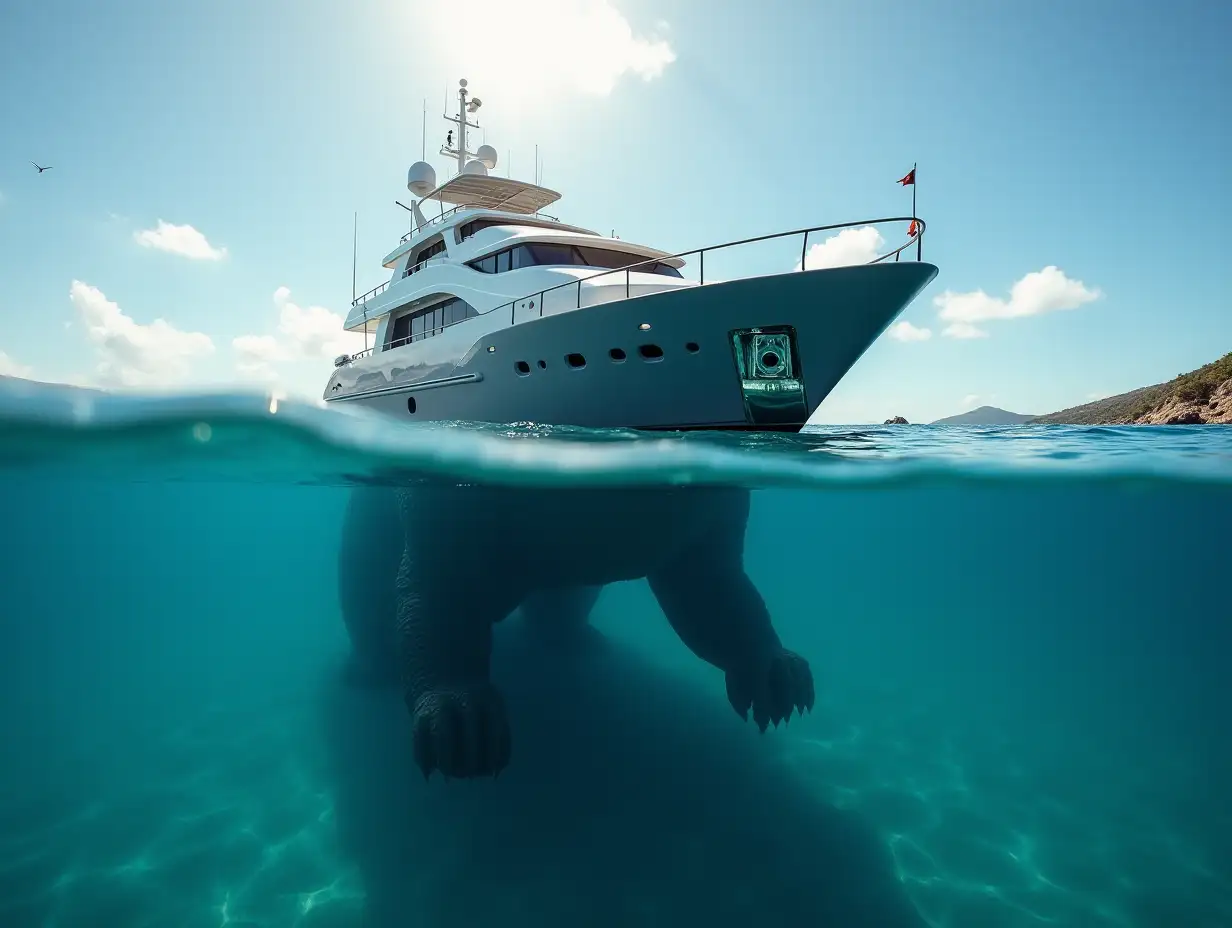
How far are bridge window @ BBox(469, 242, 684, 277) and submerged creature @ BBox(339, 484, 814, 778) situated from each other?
16.7ft

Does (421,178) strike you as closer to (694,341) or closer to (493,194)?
(493,194)

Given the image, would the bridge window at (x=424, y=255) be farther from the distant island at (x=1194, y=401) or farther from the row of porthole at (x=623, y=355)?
the distant island at (x=1194, y=401)

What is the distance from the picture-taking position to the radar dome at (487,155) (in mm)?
17391

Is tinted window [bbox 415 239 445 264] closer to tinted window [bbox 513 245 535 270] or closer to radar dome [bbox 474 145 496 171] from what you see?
tinted window [bbox 513 245 535 270]

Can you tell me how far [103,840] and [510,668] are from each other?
4470 mm

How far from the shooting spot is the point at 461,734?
4.94 m

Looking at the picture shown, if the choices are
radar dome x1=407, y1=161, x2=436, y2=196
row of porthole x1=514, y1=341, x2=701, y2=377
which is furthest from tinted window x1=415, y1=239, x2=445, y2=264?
row of porthole x1=514, y1=341, x2=701, y2=377

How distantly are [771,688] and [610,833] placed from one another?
6.94ft

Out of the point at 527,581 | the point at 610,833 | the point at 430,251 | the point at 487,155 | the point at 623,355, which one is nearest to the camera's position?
the point at 610,833

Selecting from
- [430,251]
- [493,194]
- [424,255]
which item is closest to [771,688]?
[430,251]

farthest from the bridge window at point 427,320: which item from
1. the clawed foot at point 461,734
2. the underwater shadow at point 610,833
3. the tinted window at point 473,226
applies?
the clawed foot at point 461,734

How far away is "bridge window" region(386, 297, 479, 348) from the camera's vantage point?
469 inches

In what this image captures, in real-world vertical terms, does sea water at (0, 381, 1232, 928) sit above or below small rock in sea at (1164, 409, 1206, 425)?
below

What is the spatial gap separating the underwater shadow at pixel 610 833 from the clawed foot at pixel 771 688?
611 mm
